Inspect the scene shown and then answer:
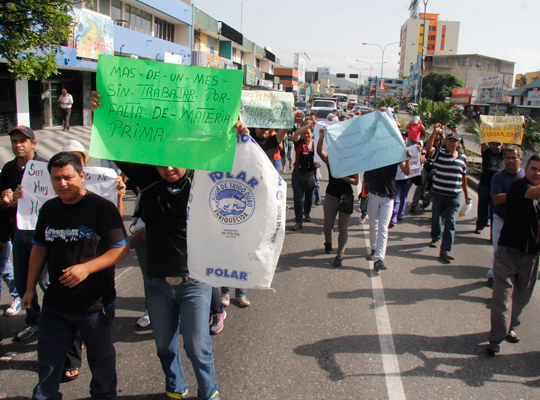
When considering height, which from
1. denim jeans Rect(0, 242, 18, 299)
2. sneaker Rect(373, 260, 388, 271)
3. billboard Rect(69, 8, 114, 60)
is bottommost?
sneaker Rect(373, 260, 388, 271)

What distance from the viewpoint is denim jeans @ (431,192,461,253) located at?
646 cm

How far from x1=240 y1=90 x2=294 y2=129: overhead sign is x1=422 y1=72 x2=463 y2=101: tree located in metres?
72.6

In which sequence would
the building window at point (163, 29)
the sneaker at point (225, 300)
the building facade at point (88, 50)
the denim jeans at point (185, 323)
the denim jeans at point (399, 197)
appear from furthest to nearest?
the building window at point (163, 29)
the building facade at point (88, 50)
the denim jeans at point (399, 197)
the sneaker at point (225, 300)
the denim jeans at point (185, 323)

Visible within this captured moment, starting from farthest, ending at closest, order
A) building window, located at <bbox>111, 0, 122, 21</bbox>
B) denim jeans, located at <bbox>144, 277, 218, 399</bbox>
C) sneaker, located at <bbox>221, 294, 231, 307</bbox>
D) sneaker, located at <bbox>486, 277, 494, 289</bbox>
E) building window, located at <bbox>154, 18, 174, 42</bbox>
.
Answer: building window, located at <bbox>154, 18, 174, 42</bbox> → building window, located at <bbox>111, 0, 122, 21</bbox> → sneaker, located at <bbox>486, 277, 494, 289</bbox> → sneaker, located at <bbox>221, 294, 231, 307</bbox> → denim jeans, located at <bbox>144, 277, 218, 399</bbox>

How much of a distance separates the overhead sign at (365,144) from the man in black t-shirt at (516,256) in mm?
1835

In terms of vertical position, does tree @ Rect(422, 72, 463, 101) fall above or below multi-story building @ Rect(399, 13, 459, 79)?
below

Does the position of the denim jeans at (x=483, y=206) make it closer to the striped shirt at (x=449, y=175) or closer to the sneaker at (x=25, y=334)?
the striped shirt at (x=449, y=175)

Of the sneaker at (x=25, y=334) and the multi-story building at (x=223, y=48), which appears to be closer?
the sneaker at (x=25, y=334)

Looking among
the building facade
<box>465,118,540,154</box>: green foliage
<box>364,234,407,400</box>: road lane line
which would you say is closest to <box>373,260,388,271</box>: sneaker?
<box>364,234,407,400</box>: road lane line

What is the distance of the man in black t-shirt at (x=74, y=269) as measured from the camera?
106 inches

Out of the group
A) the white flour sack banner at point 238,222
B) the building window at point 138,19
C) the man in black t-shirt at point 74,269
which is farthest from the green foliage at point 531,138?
the building window at point 138,19

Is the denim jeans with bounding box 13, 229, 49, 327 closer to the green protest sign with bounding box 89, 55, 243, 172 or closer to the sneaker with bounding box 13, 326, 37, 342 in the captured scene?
the sneaker with bounding box 13, 326, 37, 342

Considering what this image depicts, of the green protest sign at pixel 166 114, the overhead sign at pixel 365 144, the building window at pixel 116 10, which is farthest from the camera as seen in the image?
the building window at pixel 116 10

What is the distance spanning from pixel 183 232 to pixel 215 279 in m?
0.42
